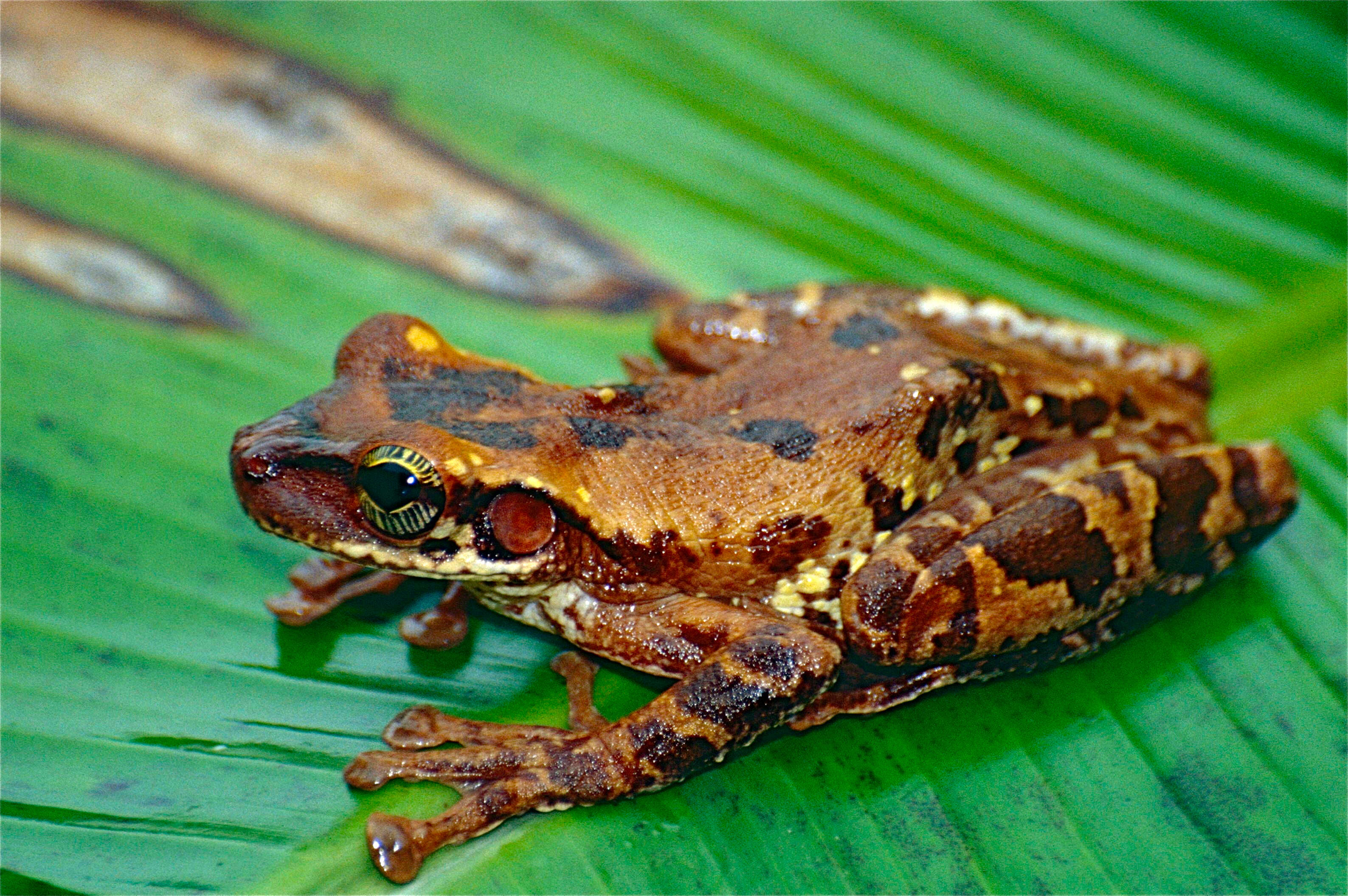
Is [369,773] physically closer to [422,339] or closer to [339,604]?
[339,604]

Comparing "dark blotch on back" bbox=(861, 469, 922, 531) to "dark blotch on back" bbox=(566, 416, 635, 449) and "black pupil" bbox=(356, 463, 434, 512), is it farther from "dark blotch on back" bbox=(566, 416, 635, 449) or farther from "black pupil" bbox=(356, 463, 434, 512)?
"black pupil" bbox=(356, 463, 434, 512)

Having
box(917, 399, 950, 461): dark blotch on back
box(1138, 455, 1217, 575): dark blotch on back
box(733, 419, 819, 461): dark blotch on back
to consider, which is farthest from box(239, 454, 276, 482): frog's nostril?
box(1138, 455, 1217, 575): dark blotch on back

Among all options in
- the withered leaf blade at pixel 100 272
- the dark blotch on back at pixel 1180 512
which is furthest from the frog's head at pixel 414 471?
the dark blotch on back at pixel 1180 512

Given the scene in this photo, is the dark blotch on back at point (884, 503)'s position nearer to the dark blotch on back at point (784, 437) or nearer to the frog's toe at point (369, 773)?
the dark blotch on back at point (784, 437)

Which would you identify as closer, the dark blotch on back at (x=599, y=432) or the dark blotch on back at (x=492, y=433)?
the dark blotch on back at (x=492, y=433)

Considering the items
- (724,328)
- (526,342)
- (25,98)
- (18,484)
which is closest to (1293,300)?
(724,328)

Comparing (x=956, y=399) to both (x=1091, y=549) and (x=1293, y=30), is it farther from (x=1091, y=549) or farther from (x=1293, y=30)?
(x=1293, y=30)

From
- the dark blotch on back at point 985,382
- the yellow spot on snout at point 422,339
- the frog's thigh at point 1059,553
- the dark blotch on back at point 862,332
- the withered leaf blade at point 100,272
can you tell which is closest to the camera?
the frog's thigh at point 1059,553
